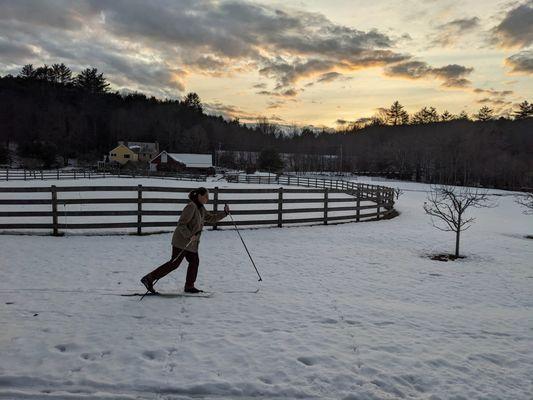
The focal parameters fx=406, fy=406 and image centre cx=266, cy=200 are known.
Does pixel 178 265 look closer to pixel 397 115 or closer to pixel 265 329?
pixel 265 329

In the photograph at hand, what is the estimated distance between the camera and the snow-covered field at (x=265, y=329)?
3.77 m

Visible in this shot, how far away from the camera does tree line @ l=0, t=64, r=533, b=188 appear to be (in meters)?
81.4

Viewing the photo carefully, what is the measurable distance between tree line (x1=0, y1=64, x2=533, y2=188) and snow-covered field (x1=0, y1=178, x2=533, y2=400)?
238ft

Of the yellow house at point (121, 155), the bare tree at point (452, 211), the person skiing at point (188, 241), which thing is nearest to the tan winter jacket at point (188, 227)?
the person skiing at point (188, 241)

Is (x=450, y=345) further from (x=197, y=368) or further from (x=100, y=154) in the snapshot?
(x=100, y=154)

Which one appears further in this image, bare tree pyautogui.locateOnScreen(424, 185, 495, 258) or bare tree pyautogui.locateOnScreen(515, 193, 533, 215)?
bare tree pyautogui.locateOnScreen(515, 193, 533, 215)

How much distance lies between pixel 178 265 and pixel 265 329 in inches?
74.7

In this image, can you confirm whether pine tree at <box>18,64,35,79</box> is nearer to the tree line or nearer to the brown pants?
the tree line

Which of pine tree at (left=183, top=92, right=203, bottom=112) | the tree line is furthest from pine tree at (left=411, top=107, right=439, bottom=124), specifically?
pine tree at (left=183, top=92, right=203, bottom=112)

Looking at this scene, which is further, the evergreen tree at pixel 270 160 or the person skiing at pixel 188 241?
the evergreen tree at pixel 270 160

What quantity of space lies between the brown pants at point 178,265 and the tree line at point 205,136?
74.8 metres

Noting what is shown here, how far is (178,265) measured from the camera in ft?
20.4

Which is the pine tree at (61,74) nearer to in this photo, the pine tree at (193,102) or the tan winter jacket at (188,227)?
the pine tree at (193,102)

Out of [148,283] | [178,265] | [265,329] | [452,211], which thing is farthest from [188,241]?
[452,211]
